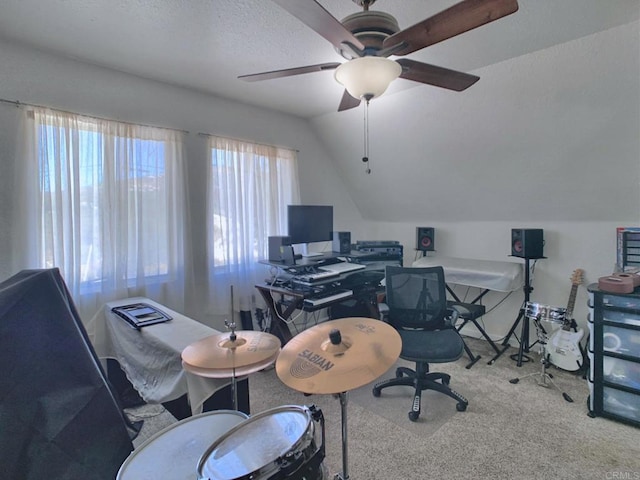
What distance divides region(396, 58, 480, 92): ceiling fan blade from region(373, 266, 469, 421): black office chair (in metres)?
1.28

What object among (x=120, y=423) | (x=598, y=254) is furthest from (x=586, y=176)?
(x=120, y=423)

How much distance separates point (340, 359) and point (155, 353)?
1212 millimetres

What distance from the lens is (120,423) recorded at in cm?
135

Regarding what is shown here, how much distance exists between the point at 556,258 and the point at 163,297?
11.7 feet

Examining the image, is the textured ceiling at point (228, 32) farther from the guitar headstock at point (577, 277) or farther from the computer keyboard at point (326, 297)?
the guitar headstock at point (577, 277)

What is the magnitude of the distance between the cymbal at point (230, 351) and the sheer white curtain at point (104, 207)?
132 centimetres

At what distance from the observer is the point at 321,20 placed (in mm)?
1135

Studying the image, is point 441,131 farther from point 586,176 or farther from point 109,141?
point 109,141

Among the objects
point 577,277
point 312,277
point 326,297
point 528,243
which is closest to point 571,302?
point 577,277

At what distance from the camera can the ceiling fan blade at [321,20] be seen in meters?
1.04

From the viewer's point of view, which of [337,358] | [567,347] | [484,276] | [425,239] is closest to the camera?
[337,358]

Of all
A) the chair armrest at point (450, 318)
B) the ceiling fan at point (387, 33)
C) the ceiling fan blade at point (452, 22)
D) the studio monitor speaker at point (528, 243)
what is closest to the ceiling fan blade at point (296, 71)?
the ceiling fan at point (387, 33)

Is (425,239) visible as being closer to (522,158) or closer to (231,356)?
(522,158)

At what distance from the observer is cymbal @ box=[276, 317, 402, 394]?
1178 mm
